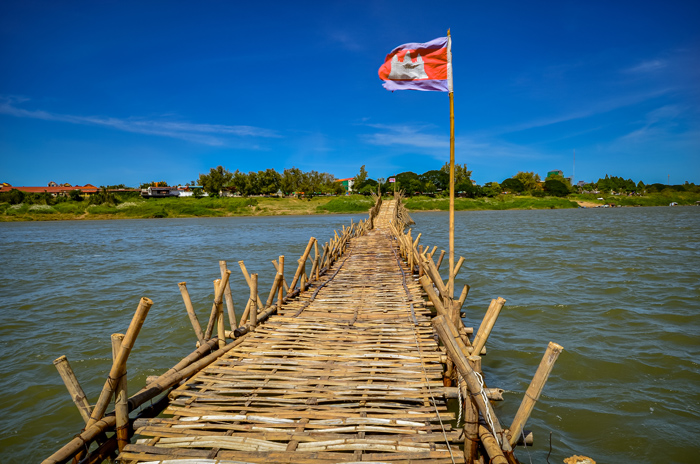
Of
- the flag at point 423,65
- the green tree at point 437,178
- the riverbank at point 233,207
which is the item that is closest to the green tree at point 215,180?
the riverbank at point 233,207

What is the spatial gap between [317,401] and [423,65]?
617 centimetres

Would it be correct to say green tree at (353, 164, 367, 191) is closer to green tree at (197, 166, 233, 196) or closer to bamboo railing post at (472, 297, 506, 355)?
green tree at (197, 166, 233, 196)

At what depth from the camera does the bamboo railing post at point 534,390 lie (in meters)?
3.07

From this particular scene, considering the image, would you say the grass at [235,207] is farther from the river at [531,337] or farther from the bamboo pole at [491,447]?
the bamboo pole at [491,447]

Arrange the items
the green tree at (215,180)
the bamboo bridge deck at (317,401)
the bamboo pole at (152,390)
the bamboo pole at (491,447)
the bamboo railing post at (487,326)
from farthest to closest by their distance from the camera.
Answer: the green tree at (215,180) < the bamboo railing post at (487,326) < the bamboo bridge deck at (317,401) < the bamboo pole at (152,390) < the bamboo pole at (491,447)

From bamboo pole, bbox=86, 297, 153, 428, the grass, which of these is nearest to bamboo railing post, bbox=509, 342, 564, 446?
bamboo pole, bbox=86, 297, 153, 428

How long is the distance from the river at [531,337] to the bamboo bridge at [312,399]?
4.33 feet

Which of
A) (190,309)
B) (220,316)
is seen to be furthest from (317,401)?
(190,309)

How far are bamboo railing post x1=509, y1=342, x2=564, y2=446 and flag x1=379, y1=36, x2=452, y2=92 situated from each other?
554cm

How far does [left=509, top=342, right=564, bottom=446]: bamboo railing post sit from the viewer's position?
307 centimetres

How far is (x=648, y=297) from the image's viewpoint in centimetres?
1147

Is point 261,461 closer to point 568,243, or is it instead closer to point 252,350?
point 252,350

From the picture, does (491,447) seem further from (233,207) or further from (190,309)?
(233,207)

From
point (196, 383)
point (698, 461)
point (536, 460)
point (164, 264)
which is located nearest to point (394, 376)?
point (536, 460)
